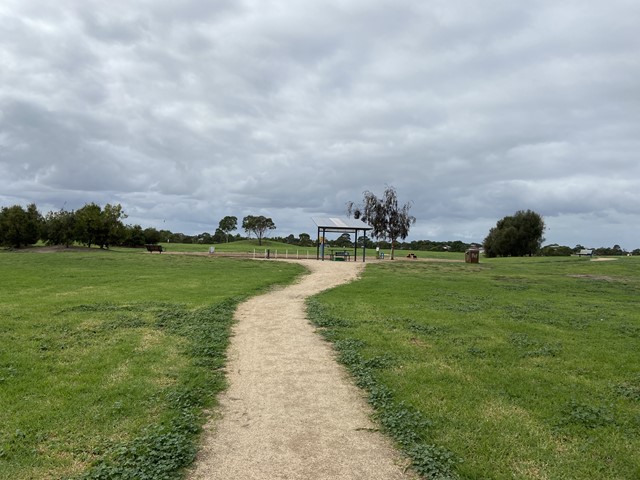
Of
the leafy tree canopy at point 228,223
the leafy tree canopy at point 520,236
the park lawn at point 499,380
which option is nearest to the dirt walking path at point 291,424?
the park lawn at point 499,380

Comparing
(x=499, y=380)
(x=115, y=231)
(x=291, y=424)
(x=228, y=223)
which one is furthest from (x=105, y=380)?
(x=228, y=223)

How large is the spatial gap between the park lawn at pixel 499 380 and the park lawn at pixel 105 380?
7.96 feet

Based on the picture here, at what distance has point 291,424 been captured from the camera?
5.18 meters

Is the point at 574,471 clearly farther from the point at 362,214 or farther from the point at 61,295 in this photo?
the point at 362,214

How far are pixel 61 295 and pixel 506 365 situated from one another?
1300cm

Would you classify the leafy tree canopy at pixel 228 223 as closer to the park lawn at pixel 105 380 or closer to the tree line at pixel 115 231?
the tree line at pixel 115 231

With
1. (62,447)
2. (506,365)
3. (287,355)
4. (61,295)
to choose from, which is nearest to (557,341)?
(506,365)

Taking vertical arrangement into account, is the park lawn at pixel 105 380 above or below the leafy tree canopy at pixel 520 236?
below

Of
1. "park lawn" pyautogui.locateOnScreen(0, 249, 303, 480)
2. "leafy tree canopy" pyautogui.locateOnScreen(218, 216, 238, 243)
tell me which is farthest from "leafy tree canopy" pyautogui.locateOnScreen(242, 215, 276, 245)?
"park lawn" pyautogui.locateOnScreen(0, 249, 303, 480)

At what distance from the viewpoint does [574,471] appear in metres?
4.25

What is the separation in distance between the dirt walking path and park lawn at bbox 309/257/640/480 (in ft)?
1.11

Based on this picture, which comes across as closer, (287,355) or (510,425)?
(510,425)

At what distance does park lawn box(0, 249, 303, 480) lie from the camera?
4340 mm

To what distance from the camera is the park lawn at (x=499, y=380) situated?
4523 mm
